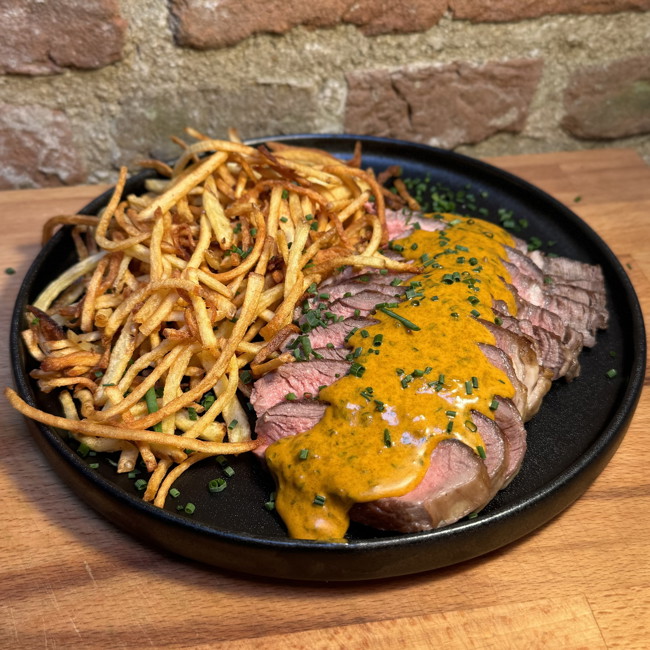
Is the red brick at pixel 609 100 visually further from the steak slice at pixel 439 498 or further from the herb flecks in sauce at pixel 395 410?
the steak slice at pixel 439 498

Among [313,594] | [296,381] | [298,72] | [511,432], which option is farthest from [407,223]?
[313,594]

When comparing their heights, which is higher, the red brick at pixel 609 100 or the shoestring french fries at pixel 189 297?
the red brick at pixel 609 100

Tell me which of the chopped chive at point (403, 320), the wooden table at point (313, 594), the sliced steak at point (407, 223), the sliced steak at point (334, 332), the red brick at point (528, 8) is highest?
the red brick at point (528, 8)

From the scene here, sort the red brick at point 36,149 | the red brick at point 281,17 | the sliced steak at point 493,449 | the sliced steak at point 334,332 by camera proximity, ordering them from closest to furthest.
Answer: the sliced steak at point 493,449 → the sliced steak at point 334,332 → the red brick at point 281,17 → the red brick at point 36,149

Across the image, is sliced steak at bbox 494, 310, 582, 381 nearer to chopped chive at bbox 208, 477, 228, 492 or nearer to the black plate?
the black plate

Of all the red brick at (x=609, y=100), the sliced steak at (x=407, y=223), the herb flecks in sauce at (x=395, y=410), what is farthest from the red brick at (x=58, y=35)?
the red brick at (x=609, y=100)

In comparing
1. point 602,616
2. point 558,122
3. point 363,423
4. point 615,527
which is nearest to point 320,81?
point 558,122

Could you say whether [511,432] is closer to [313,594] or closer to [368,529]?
[368,529]

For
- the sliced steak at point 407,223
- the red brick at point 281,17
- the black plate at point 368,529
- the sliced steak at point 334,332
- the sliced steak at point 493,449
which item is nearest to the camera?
the black plate at point 368,529
